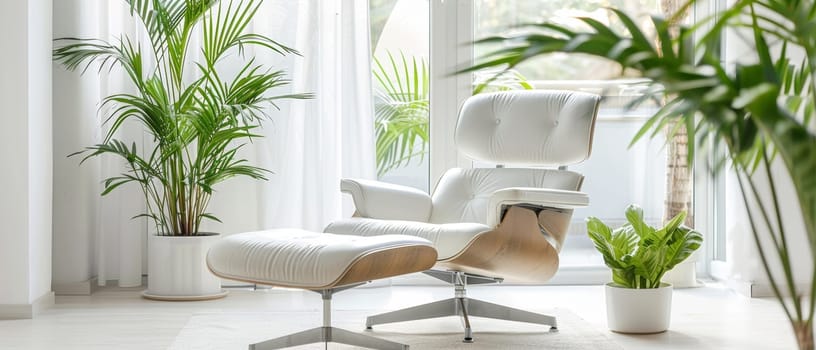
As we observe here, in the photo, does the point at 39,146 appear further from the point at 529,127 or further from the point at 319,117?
the point at 529,127

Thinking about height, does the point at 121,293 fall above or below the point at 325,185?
below

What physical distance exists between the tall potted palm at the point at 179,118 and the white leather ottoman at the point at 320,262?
3.66 feet

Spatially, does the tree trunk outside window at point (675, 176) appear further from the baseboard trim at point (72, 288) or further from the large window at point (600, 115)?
the baseboard trim at point (72, 288)

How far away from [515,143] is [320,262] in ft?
3.51

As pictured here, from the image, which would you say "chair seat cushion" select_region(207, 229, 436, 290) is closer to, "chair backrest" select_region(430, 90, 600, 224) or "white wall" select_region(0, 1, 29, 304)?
"chair backrest" select_region(430, 90, 600, 224)

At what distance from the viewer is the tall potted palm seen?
3.78 meters

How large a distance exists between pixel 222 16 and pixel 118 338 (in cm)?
158

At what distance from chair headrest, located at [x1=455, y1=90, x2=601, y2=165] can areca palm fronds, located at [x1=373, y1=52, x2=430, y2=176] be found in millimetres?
925

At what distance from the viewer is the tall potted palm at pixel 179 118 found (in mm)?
3779

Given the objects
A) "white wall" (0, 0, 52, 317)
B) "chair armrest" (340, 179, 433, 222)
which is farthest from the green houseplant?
"white wall" (0, 0, 52, 317)

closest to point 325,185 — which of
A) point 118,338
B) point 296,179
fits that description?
point 296,179

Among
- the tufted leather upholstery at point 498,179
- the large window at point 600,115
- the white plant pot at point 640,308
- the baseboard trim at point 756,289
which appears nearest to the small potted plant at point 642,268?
the white plant pot at point 640,308

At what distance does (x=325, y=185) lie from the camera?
4.16 meters

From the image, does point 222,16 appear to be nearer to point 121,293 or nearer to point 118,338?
point 121,293
